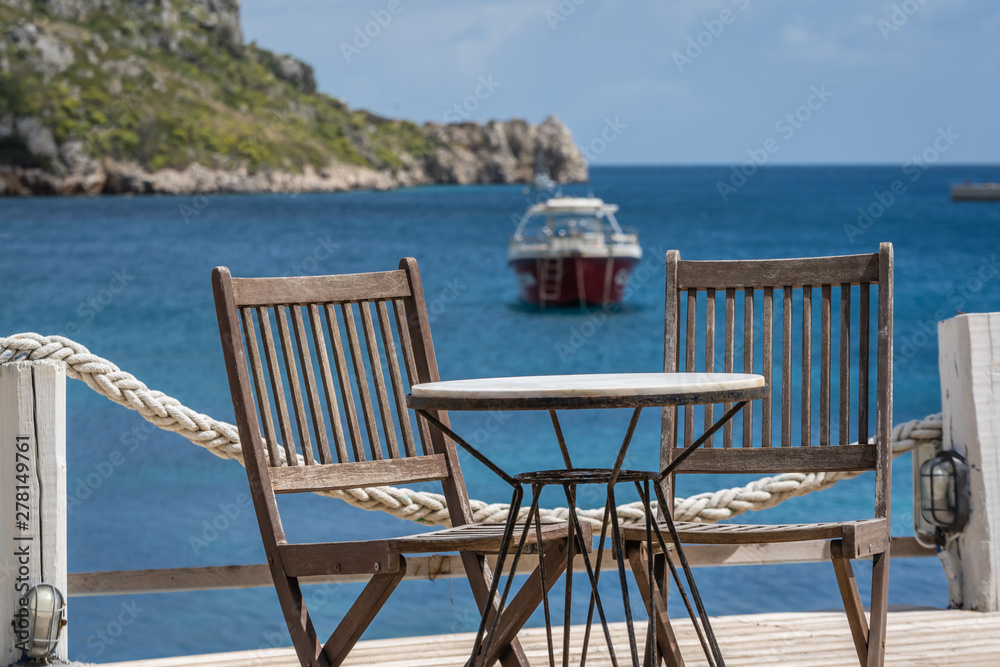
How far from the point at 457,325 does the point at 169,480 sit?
1440 cm

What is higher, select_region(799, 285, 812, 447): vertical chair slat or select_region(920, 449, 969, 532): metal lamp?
select_region(799, 285, 812, 447): vertical chair slat

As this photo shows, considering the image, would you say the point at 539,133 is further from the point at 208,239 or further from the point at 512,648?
the point at 512,648

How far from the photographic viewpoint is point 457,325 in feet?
88.9

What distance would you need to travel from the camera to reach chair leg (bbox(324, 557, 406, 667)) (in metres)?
1.99

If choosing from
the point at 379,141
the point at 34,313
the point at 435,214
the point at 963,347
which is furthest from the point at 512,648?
the point at 379,141

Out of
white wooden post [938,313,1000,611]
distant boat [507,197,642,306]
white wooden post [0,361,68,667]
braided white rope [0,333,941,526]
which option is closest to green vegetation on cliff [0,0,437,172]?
distant boat [507,197,642,306]

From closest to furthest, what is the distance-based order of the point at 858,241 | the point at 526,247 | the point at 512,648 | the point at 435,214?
the point at 512,648, the point at 526,247, the point at 858,241, the point at 435,214

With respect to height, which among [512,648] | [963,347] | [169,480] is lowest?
[169,480]

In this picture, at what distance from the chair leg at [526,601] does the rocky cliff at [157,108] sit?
2607 inches

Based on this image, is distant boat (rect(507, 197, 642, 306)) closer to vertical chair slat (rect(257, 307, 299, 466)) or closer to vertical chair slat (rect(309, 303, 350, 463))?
vertical chair slat (rect(309, 303, 350, 463))

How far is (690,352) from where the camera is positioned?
8.82ft

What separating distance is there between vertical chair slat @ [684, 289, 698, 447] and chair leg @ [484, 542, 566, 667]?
645 millimetres

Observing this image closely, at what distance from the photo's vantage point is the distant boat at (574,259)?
2586cm

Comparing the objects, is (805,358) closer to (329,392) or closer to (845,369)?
(845,369)
